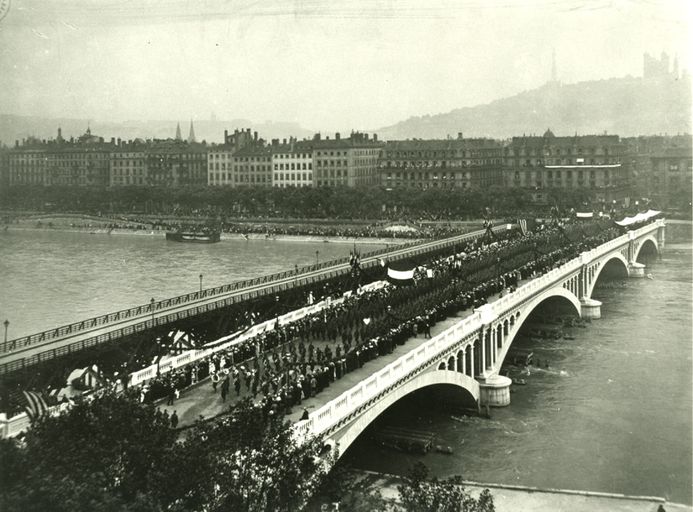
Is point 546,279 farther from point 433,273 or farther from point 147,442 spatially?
point 147,442

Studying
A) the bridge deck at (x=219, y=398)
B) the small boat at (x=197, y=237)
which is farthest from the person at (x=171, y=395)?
the small boat at (x=197, y=237)

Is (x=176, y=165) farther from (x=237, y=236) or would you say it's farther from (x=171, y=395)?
(x=171, y=395)

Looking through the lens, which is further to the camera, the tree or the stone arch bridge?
the stone arch bridge

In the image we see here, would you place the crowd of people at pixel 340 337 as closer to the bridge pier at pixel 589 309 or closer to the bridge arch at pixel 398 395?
the bridge arch at pixel 398 395

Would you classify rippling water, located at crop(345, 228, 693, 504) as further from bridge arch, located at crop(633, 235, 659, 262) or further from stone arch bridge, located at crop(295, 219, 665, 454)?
bridge arch, located at crop(633, 235, 659, 262)

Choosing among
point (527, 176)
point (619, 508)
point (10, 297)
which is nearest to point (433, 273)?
point (619, 508)

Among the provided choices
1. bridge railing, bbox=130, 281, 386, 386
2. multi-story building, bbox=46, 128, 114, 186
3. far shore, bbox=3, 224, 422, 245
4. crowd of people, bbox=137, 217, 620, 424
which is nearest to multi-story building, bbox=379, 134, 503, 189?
far shore, bbox=3, 224, 422, 245
